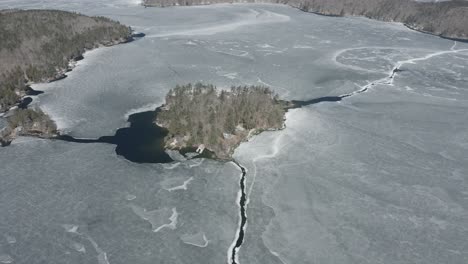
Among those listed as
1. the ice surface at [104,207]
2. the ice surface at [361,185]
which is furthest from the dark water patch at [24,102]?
the ice surface at [361,185]

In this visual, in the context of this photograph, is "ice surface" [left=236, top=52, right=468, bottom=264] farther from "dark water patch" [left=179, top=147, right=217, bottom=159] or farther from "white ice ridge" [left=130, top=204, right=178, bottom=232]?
"white ice ridge" [left=130, top=204, right=178, bottom=232]

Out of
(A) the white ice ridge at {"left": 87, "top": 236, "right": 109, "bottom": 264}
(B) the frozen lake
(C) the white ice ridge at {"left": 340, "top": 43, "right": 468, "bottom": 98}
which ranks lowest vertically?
(A) the white ice ridge at {"left": 87, "top": 236, "right": 109, "bottom": 264}

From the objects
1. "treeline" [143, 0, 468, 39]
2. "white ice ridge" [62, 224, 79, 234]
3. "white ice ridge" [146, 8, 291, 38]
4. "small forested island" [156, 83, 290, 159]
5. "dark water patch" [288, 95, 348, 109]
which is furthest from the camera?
"treeline" [143, 0, 468, 39]

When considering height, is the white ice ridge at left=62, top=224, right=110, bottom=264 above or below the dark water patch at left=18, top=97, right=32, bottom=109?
below

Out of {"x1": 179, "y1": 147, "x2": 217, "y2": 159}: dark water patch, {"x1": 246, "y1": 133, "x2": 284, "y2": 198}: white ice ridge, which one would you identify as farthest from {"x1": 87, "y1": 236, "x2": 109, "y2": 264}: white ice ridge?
{"x1": 179, "y1": 147, "x2": 217, "y2": 159}: dark water patch

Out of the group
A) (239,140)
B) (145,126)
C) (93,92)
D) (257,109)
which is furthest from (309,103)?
(93,92)

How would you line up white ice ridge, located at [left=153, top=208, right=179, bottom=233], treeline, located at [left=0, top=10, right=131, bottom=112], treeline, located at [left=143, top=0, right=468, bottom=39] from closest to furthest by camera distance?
white ice ridge, located at [left=153, top=208, right=179, bottom=233] < treeline, located at [left=0, top=10, right=131, bottom=112] < treeline, located at [left=143, top=0, right=468, bottom=39]

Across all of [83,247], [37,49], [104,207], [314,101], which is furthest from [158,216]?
[37,49]

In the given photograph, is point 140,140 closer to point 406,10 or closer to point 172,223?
point 172,223
